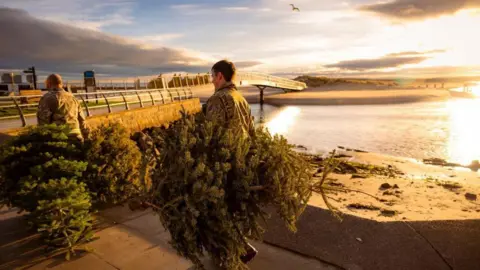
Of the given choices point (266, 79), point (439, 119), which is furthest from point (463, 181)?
point (266, 79)

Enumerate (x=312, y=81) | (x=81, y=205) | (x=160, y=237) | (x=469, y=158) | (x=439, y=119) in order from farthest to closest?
(x=312, y=81)
(x=439, y=119)
(x=469, y=158)
(x=160, y=237)
(x=81, y=205)

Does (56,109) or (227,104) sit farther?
A: (56,109)

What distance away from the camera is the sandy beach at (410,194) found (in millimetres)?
6504

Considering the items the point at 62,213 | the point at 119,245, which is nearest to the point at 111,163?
the point at 62,213

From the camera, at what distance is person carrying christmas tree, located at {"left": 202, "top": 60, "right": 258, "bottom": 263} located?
3.39 m

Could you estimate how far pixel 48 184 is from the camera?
189 inches

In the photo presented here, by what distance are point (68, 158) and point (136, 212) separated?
1639mm

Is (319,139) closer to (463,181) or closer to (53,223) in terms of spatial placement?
(463,181)

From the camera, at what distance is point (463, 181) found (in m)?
13.0

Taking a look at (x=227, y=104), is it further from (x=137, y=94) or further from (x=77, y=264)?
(x=137, y=94)

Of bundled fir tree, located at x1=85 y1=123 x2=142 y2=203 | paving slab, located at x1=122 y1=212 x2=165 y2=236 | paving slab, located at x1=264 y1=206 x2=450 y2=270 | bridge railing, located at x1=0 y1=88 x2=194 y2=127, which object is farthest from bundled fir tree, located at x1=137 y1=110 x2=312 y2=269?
bridge railing, located at x1=0 y1=88 x2=194 y2=127

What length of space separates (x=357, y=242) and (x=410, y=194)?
19.6ft

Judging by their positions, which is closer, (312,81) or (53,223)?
(53,223)

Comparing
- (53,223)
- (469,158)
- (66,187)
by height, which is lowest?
(469,158)
